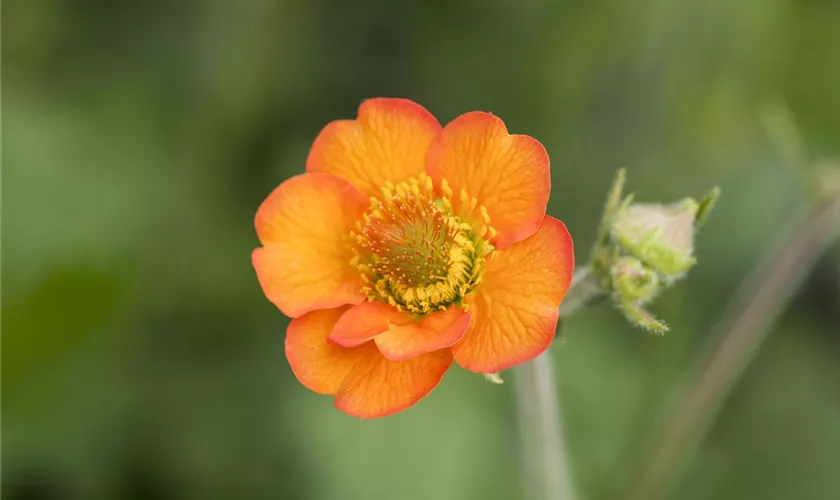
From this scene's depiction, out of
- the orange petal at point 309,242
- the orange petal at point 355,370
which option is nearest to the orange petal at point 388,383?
the orange petal at point 355,370

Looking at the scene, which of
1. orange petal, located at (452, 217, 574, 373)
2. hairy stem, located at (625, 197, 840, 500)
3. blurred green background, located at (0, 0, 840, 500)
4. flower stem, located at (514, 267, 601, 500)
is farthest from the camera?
blurred green background, located at (0, 0, 840, 500)

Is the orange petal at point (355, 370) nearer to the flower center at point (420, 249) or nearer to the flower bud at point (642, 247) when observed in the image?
the flower center at point (420, 249)

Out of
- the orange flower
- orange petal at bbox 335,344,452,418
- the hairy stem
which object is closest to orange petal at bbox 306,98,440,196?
the orange flower

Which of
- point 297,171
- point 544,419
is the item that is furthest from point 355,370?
point 297,171

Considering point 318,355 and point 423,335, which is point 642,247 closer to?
point 423,335

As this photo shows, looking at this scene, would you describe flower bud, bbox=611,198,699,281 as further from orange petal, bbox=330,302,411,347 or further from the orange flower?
orange petal, bbox=330,302,411,347

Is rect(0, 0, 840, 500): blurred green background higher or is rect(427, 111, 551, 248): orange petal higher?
rect(427, 111, 551, 248): orange petal

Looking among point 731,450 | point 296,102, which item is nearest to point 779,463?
point 731,450
